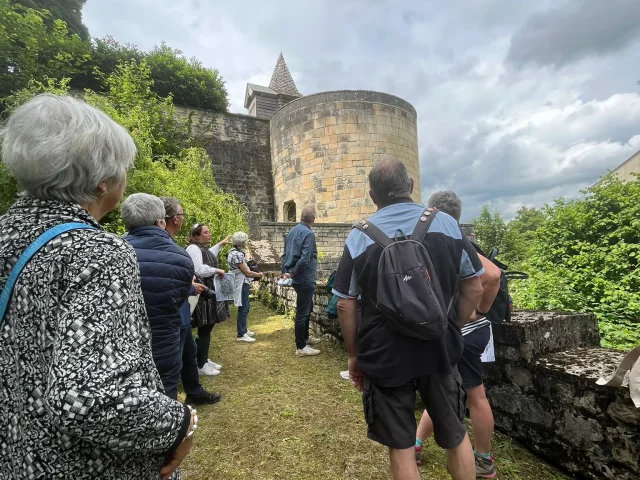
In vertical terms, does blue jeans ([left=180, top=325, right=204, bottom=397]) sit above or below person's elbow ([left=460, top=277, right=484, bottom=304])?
below

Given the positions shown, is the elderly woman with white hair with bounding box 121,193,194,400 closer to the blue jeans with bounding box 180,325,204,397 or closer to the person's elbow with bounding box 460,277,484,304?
the blue jeans with bounding box 180,325,204,397

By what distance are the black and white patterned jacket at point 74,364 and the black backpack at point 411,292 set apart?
949mm

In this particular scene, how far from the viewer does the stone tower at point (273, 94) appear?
907 inches

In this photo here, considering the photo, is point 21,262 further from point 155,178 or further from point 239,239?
point 155,178

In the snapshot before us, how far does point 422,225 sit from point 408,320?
1.61 ft

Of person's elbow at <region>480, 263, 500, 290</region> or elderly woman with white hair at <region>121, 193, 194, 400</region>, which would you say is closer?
person's elbow at <region>480, 263, 500, 290</region>

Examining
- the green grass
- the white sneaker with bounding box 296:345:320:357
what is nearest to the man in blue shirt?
the white sneaker with bounding box 296:345:320:357

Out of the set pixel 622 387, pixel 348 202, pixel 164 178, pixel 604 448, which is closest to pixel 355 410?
pixel 604 448

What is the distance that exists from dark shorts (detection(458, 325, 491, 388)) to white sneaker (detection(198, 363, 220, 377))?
2855 millimetres

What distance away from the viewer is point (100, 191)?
101cm

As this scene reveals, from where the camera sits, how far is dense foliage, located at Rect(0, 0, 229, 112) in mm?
11898

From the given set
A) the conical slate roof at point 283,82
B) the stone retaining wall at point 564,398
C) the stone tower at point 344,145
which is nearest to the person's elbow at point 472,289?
the stone retaining wall at point 564,398

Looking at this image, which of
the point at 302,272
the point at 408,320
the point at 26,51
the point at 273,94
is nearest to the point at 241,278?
the point at 302,272

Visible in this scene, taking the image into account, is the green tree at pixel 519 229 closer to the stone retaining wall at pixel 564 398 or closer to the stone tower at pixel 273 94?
the stone tower at pixel 273 94
